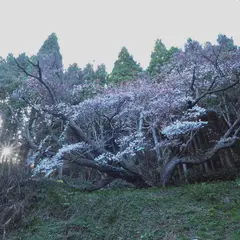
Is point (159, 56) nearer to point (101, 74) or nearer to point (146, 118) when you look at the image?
point (101, 74)

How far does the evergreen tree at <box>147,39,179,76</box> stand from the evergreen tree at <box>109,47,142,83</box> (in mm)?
984

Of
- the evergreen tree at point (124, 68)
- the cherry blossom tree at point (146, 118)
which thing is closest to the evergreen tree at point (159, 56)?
the evergreen tree at point (124, 68)

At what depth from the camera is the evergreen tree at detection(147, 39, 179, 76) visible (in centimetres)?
1494

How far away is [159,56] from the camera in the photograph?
1541cm

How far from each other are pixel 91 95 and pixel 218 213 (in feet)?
30.1

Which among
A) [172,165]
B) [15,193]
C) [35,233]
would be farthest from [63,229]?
[172,165]

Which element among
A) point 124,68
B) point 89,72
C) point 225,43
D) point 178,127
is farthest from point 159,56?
point 178,127

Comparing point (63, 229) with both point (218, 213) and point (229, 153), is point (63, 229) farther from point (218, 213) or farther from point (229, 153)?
point (229, 153)

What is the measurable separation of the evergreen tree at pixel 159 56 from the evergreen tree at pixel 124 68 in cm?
98

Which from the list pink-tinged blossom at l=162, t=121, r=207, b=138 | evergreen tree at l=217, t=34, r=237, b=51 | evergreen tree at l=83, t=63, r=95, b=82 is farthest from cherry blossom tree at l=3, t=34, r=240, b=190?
evergreen tree at l=83, t=63, r=95, b=82

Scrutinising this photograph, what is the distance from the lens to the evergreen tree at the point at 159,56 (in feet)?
49.0

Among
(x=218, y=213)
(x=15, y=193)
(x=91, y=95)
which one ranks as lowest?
(x=218, y=213)

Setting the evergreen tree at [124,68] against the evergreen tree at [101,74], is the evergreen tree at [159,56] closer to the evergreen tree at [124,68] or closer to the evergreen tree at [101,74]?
the evergreen tree at [124,68]

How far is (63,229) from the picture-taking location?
4918mm
